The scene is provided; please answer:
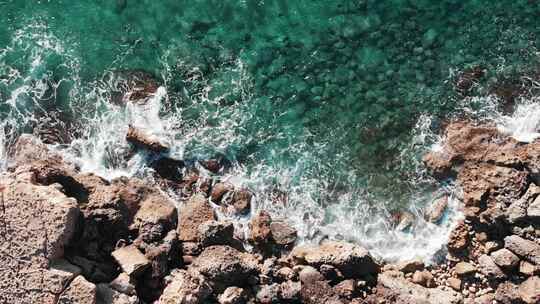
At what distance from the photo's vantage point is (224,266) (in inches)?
535

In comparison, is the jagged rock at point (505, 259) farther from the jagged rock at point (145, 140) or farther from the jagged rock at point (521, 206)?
the jagged rock at point (145, 140)

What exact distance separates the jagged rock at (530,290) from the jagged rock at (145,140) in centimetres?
955

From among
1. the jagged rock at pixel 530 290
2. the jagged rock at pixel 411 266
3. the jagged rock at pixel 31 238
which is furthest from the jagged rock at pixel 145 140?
the jagged rock at pixel 530 290

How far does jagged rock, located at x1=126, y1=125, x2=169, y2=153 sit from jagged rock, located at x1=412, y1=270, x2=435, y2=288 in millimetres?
7292

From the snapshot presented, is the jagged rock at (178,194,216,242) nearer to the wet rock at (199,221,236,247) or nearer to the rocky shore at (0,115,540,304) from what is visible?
the rocky shore at (0,115,540,304)

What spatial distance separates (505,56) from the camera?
1597 cm

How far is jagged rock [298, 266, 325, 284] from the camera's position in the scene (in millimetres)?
13969

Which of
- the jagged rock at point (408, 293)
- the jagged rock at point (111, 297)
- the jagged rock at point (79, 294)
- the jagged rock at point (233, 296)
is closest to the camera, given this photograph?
the jagged rock at point (79, 294)

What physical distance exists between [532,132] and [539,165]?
→ 1.39 metres

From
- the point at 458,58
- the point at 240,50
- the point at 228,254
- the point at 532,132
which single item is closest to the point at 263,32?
the point at 240,50

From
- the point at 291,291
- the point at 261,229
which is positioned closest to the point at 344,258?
the point at 291,291

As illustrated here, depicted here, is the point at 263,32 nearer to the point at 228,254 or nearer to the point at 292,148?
the point at 292,148

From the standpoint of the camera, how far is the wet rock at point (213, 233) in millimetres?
14180

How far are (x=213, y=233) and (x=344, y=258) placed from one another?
3.20 m
